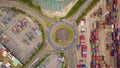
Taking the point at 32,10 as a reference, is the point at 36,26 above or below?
below

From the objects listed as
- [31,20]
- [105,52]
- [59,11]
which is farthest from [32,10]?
[105,52]

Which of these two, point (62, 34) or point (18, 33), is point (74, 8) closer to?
point (62, 34)

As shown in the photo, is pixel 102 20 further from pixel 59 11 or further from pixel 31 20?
pixel 31 20

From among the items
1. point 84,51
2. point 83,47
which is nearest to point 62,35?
point 83,47

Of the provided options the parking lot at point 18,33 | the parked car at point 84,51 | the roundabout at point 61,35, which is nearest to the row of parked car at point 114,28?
the parked car at point 84,51

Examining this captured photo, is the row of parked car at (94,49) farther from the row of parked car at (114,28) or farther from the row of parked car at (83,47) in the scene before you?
the row of parked car at (114,28)
